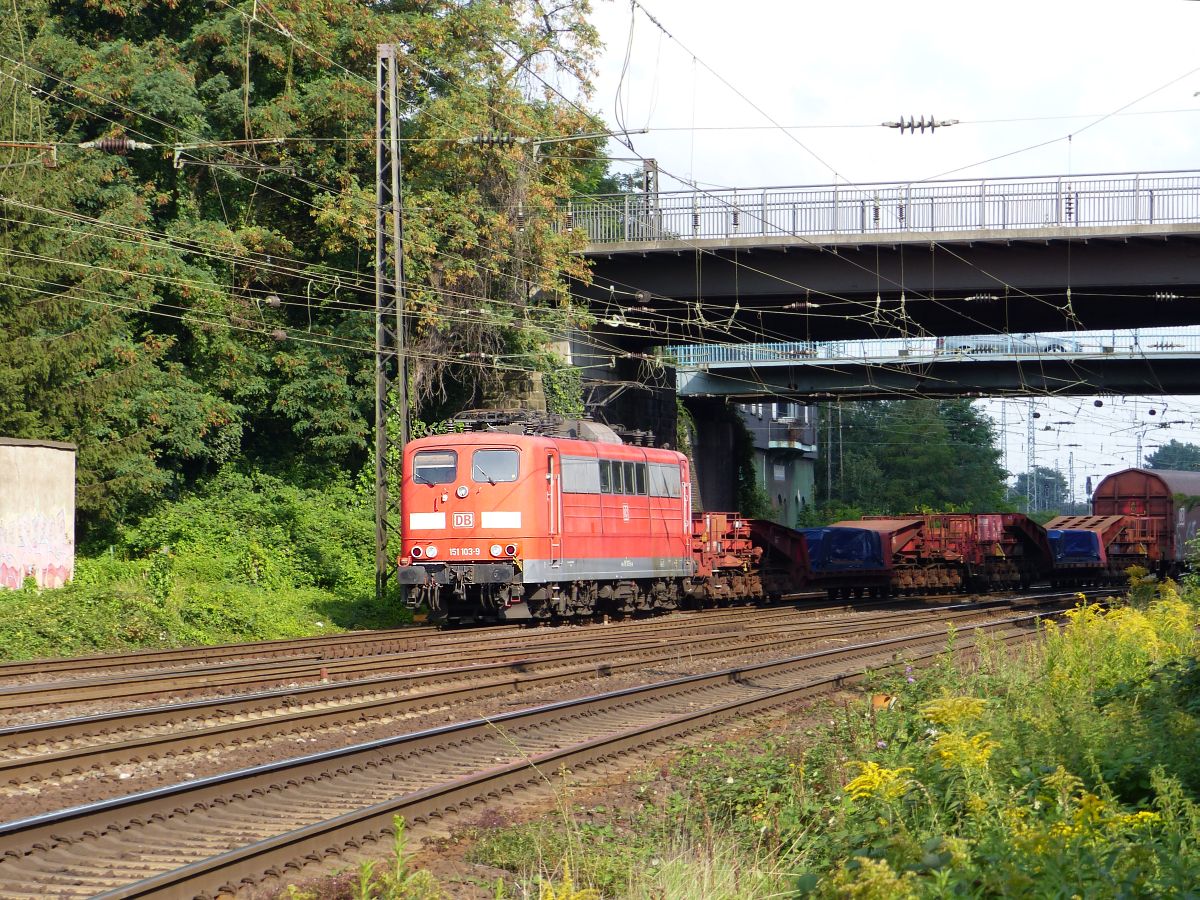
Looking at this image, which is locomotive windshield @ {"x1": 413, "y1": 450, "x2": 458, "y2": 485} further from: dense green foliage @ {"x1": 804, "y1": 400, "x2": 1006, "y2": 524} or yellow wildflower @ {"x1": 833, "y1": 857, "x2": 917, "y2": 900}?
dense green foliage @ {"x1": 804, "y1": 400, "x2": 1006, "y2": 524}

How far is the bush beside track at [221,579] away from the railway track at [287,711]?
622 cm

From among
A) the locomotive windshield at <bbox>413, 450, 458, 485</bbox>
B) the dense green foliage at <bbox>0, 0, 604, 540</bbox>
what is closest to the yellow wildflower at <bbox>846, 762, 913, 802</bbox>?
the locomotive windshield at <bbox>413, 450, 458, 485</bbox>

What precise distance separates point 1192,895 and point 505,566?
16.9 metres

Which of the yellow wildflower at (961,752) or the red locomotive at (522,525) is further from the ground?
the red locomotive at (522,525)

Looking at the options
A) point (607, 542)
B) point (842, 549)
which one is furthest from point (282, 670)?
point (842, 549)

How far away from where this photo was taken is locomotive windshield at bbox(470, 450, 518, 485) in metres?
21.8

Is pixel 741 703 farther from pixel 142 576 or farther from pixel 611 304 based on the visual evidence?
pixel 611 304

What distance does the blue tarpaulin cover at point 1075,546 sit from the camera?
130ft

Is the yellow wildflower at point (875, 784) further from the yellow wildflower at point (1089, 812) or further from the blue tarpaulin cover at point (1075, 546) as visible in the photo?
the blue tarpaulin cover at point (1075, 546)

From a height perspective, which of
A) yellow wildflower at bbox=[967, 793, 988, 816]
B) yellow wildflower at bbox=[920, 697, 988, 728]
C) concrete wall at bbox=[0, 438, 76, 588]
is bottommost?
yellow wildflower at bbox=[967, 793, 988, 816]

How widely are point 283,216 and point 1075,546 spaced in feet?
83.3

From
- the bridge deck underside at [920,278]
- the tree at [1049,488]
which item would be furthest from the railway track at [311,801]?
the tree at [1049,488]

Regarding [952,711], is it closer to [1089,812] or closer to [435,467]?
[1089,812]

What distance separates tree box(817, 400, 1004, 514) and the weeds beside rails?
6535cm
